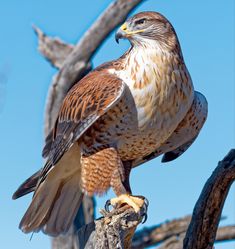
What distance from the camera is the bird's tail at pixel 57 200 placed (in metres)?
7.12

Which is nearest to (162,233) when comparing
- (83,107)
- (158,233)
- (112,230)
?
(158,233)

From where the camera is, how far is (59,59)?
12039 mm

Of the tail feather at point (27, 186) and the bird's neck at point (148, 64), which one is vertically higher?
the bird's neck at point (148, 64)

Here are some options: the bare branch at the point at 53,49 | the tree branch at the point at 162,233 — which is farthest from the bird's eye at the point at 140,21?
the bare branch at the point at 53,49

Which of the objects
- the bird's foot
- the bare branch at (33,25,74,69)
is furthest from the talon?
the bare branch at (33,25,74,69)

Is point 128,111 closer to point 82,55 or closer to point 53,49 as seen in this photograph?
point 82,55

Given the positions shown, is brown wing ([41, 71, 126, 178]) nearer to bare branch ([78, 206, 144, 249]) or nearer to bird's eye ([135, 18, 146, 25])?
bird's eye ([135, 18, 146, 25])

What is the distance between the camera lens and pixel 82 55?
11500mm

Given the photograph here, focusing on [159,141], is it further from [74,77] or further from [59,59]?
[59,59]

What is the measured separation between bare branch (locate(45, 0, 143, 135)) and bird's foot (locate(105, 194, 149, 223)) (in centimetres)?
→ 489

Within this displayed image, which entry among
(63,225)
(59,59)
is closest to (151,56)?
(63,225)

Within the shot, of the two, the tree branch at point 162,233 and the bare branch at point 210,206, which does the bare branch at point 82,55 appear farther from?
the bare branch at point 210,206

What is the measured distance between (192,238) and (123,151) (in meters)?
0.82

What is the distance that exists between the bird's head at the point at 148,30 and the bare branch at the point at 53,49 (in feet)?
17.1
